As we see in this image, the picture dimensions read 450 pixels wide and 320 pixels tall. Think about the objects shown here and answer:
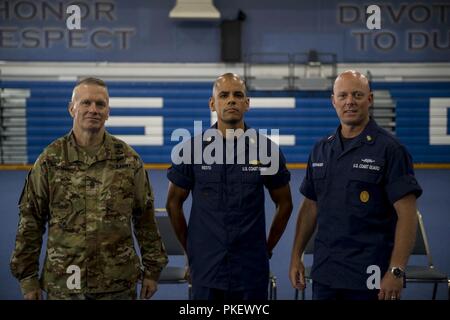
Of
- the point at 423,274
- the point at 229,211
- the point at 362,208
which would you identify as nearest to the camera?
the point at 362,208

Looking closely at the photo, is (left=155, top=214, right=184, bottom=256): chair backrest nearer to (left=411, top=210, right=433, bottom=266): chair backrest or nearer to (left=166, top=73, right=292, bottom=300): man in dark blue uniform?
(left=166, top=73, right=292, bottom=300): man in dark blue uniform

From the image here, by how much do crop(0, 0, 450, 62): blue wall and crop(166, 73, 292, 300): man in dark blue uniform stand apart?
33.6 ft

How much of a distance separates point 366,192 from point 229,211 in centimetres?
72

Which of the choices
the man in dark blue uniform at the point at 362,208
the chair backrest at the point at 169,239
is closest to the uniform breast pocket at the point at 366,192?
the man in dark blue uniform at the point at 362,208

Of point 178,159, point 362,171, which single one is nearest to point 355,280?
point 362,171

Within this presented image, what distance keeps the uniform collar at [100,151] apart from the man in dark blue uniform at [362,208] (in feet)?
3.61

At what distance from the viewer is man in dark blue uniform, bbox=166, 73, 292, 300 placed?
3.02m

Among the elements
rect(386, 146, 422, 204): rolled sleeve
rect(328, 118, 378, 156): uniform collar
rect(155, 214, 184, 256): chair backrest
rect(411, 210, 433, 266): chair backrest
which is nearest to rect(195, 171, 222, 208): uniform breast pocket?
rect(328, 118, 378, 156): uniform collar

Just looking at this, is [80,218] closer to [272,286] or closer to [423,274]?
[272,286]

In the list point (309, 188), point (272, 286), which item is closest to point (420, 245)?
point (272, 286)

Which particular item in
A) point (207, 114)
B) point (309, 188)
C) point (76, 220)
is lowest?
point (76, 220)

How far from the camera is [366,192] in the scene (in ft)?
9.56

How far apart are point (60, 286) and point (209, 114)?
1049 cm

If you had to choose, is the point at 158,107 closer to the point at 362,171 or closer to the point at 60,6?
the point at 60,6
